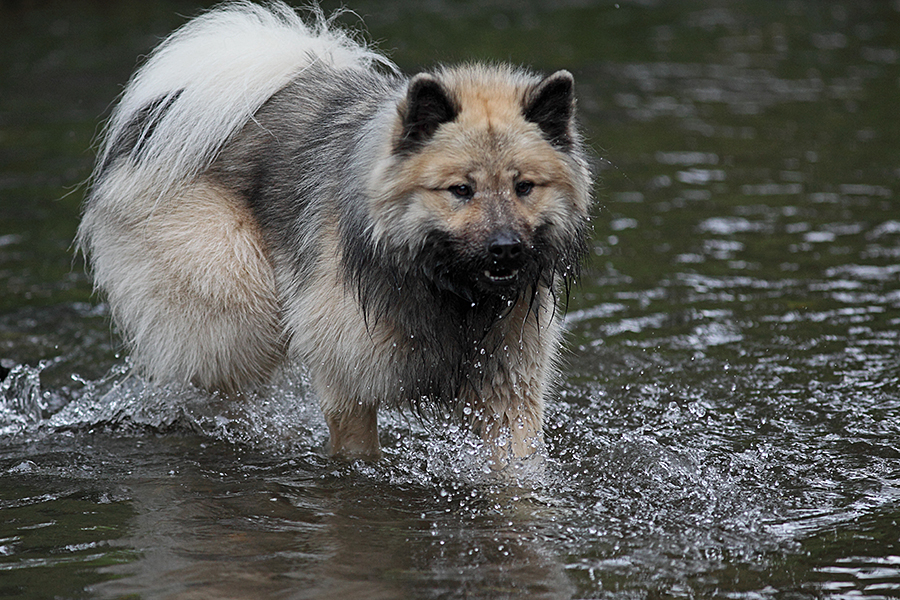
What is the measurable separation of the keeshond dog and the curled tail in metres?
0.01

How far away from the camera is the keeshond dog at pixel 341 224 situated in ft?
12.7

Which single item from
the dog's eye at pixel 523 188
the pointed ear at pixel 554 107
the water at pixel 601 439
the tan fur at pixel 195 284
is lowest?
the water at pixel 601 439

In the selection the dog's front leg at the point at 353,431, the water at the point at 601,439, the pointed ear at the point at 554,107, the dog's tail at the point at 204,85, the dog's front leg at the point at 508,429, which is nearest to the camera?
the water at the point at 601,439

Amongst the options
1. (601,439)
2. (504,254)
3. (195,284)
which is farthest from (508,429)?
(195,284)

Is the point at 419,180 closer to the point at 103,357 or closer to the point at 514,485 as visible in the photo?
the point at 514,485

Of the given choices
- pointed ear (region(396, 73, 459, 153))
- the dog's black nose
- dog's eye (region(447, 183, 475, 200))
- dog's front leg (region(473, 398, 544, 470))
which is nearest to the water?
dog's front leg (region(473, 398, 544, 470))

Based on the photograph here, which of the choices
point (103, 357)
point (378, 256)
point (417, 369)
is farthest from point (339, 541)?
point (103, 357)

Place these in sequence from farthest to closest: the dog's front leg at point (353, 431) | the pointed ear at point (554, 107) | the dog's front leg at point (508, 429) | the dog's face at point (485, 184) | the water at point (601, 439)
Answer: the dog's front leg at point (353, 431)
the dog's front leg at point (508, 429)
the pointed ear at point (554, 107)
the dog's face at point (485, 184)
the water at point (601, 439)

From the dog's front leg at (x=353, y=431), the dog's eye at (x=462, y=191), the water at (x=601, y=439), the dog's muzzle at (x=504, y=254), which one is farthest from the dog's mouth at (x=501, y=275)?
the dog's front leg at (x=353, y=431)

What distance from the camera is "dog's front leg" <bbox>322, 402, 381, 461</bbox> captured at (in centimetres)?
460

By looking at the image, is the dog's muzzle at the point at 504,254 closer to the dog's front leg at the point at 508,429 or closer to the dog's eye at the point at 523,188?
the dog's eye at the point at 523,188

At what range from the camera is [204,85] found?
4.86 metres

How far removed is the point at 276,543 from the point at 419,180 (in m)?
1.42

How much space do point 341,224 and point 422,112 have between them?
66 centimetres
